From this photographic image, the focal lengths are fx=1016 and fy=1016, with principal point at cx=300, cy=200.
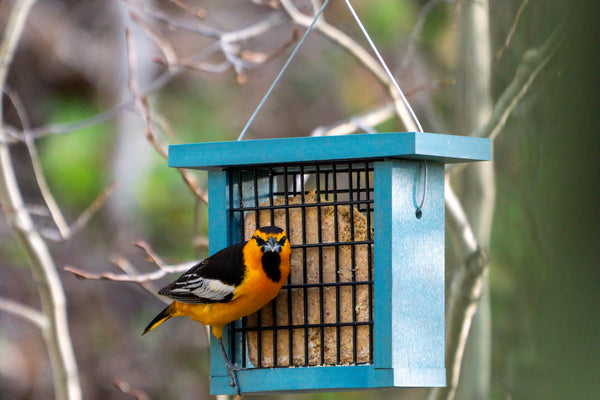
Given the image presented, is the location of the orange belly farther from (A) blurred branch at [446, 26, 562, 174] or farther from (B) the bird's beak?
(A) blurred branch at [446, 26, 562, 174]

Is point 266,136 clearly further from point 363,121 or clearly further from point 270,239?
point 270,239

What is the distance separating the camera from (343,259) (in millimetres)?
4008

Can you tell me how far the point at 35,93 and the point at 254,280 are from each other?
20.6 feet

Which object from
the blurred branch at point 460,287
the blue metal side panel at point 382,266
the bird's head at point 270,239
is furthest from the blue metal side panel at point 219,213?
the blurred branch at point 460,287

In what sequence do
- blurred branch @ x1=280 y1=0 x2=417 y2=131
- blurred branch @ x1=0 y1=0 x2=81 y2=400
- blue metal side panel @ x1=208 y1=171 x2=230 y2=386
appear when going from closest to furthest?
blue metal side panel @ x1=208 y1=171 x2=230 y2=386 → blurred branch @ x1=280 y1=0 x2=417 y2=131 → blurred branch @ x1=0 y1=0 x2=81 y2=400

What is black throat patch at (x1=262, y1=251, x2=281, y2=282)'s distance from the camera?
3.84 metres

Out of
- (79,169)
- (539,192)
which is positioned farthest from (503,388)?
(79,169)

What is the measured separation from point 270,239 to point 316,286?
1.06ft

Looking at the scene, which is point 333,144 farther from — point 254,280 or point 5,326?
point 5,326

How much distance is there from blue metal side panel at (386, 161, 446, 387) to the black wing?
23.9 inches

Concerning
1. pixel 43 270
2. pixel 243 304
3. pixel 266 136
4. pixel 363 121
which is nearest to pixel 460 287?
pixel 363 121

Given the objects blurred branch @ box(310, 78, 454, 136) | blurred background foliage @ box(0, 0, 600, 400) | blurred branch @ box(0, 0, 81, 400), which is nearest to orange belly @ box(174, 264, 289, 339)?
blurred background foliage @ box(0, 0, 600, 400)

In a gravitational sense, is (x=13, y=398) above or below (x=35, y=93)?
below

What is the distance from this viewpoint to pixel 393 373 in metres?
3.70
